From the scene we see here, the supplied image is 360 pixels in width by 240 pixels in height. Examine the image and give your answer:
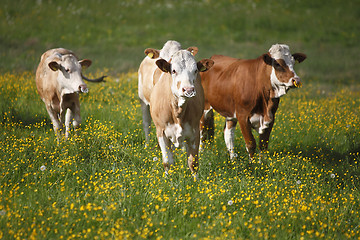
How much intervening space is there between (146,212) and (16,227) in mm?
1416

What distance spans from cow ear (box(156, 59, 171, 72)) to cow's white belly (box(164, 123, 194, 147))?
32.0 inches

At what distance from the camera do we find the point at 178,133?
215 inches

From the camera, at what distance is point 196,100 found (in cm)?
559

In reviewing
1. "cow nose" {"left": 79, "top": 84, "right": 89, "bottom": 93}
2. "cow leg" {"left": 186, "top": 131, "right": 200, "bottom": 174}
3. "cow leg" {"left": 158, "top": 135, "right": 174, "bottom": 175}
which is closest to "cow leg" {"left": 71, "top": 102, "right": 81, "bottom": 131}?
A: "cow nose" {"left": 79, "top": 84, "right": 89, "bottom": 93}

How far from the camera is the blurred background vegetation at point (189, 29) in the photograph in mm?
18656

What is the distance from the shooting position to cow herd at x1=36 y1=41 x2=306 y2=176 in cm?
539

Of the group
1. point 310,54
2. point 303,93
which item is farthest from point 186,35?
point 303,93

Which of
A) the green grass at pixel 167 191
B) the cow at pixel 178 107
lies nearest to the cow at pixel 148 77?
the green grass at pixel 167 191

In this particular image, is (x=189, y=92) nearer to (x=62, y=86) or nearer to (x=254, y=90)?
(x=254, y=90)

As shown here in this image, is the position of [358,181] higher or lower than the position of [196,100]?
lower

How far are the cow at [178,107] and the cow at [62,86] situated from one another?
1.67 metres

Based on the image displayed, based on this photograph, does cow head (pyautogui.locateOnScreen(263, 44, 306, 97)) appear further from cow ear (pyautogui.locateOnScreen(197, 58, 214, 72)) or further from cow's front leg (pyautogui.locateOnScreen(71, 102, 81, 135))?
cow's front leg (pyautogui.locateOnScreen(71, 102, 81, 135))

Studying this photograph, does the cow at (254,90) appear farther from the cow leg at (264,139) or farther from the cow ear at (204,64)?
the cow ear at (204,64)

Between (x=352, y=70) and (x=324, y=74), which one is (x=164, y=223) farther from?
(x=352, y=70)
